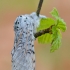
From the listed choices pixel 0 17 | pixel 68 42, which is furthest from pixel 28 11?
pixel 68 42

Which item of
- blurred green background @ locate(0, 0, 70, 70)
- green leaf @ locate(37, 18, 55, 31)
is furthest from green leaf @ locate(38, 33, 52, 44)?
blurred green background @ locate(0, 0, 70, 70)

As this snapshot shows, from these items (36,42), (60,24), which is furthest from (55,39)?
(36,42)

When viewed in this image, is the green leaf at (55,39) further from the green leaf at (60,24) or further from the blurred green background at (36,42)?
the blurred green background at (36,42)

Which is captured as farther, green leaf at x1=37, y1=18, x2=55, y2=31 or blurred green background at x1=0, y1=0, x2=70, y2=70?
blurred green background at x1=0, y1=0, x2=70, y2=70

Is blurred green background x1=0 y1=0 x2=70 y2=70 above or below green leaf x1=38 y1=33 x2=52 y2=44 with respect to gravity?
above

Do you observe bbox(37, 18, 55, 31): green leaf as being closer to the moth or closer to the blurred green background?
the moth

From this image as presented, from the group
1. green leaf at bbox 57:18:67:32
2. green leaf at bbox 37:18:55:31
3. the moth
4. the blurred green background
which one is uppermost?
the blurred green background

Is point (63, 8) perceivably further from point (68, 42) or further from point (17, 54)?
point (17, 54)

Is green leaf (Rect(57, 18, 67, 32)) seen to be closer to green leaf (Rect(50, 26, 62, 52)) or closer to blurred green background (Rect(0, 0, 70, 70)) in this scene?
green leaf (Rect(50, 26, 62, 52))
